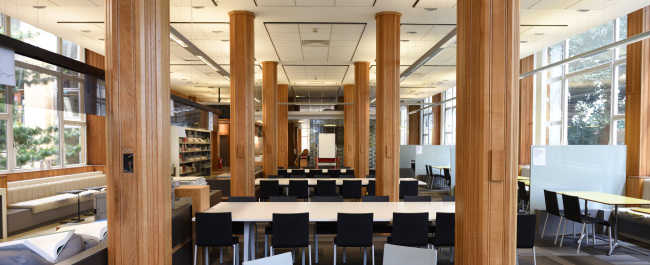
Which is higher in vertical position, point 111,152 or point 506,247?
point 111,152

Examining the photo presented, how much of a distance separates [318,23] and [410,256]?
231 inches

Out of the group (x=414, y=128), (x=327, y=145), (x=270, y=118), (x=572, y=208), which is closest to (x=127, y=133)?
(x=572, y=208)

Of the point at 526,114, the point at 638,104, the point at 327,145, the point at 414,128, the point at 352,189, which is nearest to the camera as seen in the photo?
the point at 638,104

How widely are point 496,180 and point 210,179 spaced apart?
7.78 metres

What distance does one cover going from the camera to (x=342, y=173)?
10.4 metres

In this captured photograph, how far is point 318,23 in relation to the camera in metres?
7.47

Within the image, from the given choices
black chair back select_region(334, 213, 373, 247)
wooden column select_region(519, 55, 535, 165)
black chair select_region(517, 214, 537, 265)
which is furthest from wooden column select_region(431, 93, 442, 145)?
black chair back select_region(334, 213, 373, 247)

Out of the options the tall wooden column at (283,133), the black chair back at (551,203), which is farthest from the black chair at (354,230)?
the tall wooden column at (283,133)

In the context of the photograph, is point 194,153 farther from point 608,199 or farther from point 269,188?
point 608,199

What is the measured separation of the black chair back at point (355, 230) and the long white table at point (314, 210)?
0.46 feet

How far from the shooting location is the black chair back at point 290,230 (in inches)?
164

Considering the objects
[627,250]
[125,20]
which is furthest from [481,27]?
[627,250]

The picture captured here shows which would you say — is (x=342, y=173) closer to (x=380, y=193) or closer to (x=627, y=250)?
(x=380, y=193)

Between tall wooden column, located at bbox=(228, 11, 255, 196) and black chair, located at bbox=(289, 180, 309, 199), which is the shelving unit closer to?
tall wooden column, located at bbox=(228, 11, 255, 196)
